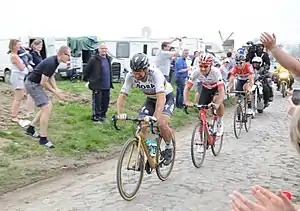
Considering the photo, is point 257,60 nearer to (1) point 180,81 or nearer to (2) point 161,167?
(1) point 180,81

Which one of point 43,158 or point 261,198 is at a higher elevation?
point 261,198

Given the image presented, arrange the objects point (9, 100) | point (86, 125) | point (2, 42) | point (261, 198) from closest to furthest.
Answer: point (261, 198) → point (86, 125) → point (9, 100) → point (2, 42)

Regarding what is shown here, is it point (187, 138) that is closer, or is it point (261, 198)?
point (261, 198)

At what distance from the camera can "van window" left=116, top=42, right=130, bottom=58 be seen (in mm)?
31500

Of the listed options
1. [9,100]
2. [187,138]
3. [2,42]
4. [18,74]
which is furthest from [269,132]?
[2,42]

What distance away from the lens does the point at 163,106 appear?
7.41m

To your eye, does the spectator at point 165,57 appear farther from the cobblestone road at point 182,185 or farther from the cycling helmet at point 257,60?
the cobblestone road at point 182,185

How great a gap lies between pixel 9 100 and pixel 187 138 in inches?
224

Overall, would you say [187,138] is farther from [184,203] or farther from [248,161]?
[184,203]

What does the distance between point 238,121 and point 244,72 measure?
2107 millimetres

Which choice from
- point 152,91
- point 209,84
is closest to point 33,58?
point 209,84

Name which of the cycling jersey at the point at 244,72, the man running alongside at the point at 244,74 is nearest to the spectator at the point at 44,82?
the man running alongside at the point at 244,74

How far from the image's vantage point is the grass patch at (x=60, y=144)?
802 centimetres

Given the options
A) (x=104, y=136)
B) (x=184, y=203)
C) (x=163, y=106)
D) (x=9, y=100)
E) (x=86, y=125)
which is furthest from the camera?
(x=9, y=100)
